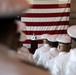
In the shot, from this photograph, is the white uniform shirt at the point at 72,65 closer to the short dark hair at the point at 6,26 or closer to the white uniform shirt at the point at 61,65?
the white uniform shirt at the point at 61,65

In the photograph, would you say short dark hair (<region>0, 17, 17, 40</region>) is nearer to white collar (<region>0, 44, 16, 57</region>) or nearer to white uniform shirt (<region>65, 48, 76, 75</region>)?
white collar (<region>0, 44, 16, 57</region>)

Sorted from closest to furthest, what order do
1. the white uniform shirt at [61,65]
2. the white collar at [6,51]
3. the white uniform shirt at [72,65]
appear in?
the white collar at [6,51], the white uniform shirt at [72,65], the white uniform shirt at [61,65]

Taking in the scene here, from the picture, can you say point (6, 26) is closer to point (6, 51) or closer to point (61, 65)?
point (6, 51)

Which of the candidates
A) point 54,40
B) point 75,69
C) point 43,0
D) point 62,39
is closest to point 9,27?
point 75,69

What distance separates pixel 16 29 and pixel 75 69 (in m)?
1.37

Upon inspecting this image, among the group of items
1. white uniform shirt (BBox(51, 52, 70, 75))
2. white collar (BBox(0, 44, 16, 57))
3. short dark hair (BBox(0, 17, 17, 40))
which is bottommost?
white uniform shirt (BBox(51, 52, 70, 75))

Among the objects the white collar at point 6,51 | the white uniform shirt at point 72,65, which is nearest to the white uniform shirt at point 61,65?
the white uniform shirt at point 72,65

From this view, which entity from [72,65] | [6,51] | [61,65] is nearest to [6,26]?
[6,51]

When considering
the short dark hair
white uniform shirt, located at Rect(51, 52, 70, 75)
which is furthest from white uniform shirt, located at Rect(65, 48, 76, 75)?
the short dark hair

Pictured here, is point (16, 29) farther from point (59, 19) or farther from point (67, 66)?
point (59, 19)

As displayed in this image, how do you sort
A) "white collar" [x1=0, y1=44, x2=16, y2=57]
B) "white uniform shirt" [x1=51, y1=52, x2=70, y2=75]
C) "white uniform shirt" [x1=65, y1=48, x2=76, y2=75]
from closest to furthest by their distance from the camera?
"white collar" [x1=0, y1=44, x2=16, y2=57] < "white uniform shirt" [x1=65, y1=48, x2=76, y2=75] < "white uniform shirt" [x1=51, y1=52, x2=70, y2=75]

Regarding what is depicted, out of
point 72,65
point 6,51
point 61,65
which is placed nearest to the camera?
point 6,51

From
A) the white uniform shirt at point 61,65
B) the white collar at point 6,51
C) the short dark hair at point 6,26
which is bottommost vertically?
the white uniform shirt at point 61,65

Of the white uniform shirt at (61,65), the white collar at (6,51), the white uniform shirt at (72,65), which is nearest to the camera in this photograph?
the white collar at (6,51)
